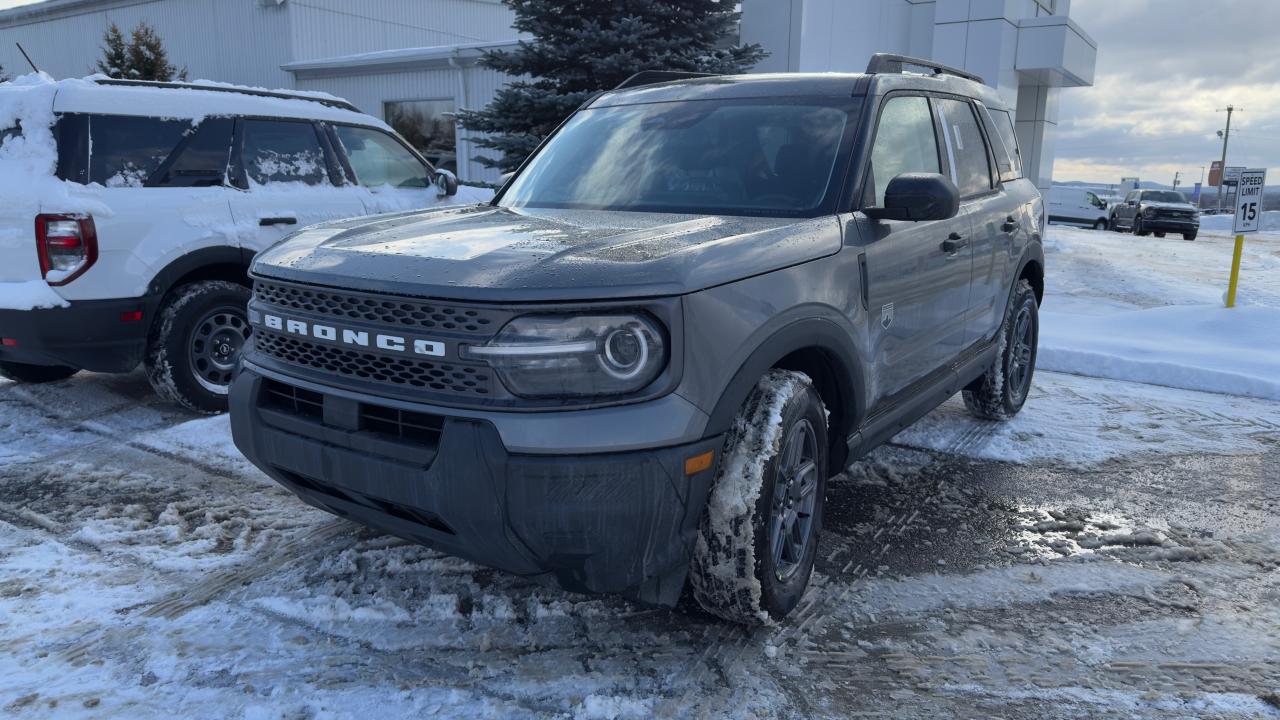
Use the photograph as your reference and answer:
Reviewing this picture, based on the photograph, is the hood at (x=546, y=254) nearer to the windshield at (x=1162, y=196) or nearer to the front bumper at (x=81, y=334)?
the front bumper at (x=81, y=334)

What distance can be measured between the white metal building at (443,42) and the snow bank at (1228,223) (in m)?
21.3

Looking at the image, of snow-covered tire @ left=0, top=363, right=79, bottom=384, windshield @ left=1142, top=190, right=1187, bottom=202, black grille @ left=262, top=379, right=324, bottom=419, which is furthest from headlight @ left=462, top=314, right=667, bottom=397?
windshield @ left=1142, top=190, right=1187, bottom=202

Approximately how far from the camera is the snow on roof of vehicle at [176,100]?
519cm

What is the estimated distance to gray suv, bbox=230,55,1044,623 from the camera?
2.49 meters

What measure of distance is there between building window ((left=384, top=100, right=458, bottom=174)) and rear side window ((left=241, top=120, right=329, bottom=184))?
1240 cm

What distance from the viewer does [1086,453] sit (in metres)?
5.23

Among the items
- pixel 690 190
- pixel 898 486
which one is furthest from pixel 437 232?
pixel 898 486

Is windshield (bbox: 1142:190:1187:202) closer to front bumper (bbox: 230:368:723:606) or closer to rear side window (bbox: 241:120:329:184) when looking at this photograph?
rear side window (bbox: 241:120:329:184)

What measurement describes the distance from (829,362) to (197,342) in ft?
13.4

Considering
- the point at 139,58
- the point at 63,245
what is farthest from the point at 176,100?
the point at 139,58

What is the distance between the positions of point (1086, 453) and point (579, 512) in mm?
3852

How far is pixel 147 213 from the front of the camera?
5.25 meters

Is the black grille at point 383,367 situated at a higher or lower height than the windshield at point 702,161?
lower

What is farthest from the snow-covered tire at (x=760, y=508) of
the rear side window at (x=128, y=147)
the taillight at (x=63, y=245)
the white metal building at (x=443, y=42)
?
the white metal building at (x=443, y=42)
